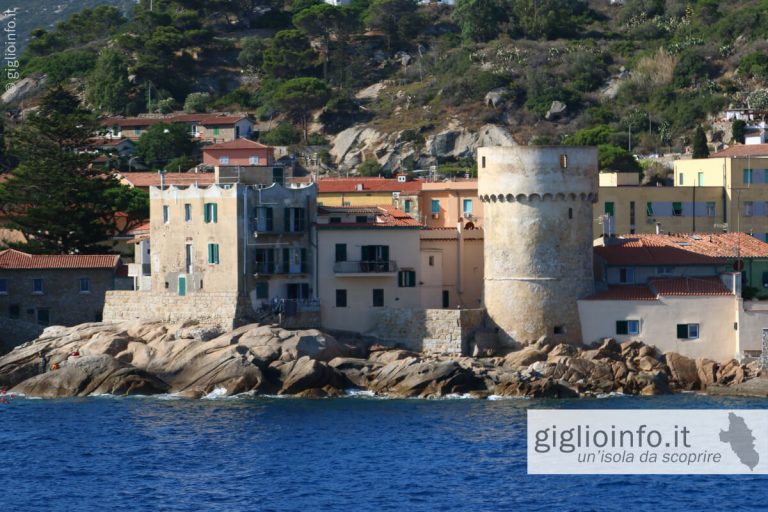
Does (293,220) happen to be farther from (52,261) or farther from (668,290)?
(668,290)

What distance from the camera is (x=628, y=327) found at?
67.6m

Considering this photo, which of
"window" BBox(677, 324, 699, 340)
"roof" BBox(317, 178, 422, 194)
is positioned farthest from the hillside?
"window" BBox(677, 324, 699, 340)

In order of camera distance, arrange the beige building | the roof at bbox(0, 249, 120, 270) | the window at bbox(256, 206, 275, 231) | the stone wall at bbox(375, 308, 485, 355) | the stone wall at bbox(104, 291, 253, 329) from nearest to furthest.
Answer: the stone wall at bbox(375, 308, 485, 355), the stone wall at bbox(104, 291, 253, 329), the window at bbox(256, 206, 275, 231), the beige building, the roof at bbox(0, 249, 120, 270)

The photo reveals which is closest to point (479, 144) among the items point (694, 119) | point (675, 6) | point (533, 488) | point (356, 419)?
point (694, 119)

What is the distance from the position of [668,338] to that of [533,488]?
17435 mm

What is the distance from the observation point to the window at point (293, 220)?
7000 centimetres

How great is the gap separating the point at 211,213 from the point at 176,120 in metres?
53.9

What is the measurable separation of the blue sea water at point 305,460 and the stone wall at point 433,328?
15.7 feet

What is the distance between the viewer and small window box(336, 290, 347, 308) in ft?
229

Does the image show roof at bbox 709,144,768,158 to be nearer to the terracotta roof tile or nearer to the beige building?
the terracotta roof tile

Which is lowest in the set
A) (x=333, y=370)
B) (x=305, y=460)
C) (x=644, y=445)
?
(x=305, y=460)

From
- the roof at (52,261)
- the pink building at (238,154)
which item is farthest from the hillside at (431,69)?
the roof at (52,261)

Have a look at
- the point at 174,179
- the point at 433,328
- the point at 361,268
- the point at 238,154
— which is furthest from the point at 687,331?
the point at 238,154

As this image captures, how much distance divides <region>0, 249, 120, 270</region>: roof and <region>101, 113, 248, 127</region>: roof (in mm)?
46068
